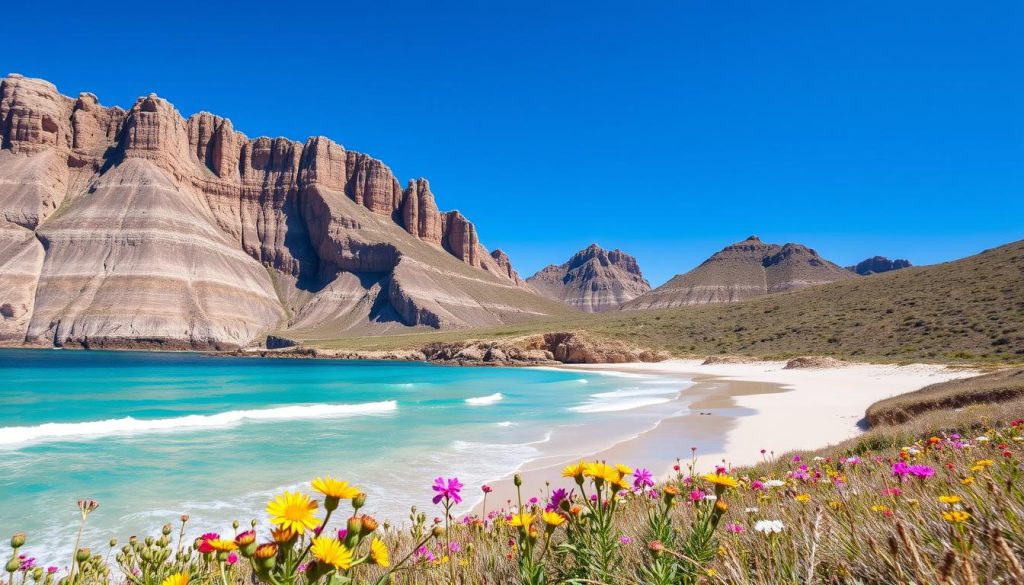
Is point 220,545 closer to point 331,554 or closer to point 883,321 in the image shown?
point 331,554

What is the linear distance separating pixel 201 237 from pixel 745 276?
14253 centimetres

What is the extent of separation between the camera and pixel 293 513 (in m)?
1.49

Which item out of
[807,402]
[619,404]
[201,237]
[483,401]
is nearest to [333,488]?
[807,402]

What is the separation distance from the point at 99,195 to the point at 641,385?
125675 mm

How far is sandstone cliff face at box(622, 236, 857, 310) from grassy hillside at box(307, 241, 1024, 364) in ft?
213

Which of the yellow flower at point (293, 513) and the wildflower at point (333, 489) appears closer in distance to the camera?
the yellow flower at point (293, 513)

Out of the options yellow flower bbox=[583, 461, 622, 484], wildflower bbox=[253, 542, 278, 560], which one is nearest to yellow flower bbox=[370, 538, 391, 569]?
wildflower bbox=[253, 542, 278, 560]

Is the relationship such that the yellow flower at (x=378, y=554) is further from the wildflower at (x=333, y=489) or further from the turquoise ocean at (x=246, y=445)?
the turquoise ocean at (x=246, y=445)

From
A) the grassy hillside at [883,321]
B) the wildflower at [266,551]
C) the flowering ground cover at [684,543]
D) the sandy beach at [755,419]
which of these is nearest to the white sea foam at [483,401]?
the sandy beach at [755,419]

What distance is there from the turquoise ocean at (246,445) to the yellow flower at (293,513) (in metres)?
8.16

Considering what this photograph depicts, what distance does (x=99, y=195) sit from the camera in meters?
112

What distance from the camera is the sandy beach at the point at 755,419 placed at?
13117 mm

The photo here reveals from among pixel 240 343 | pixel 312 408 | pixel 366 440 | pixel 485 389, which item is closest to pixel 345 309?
pixel 240 343

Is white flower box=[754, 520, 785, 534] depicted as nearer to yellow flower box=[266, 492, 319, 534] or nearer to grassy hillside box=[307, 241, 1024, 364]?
yellow flower box=[266, 492, 319, 534]
